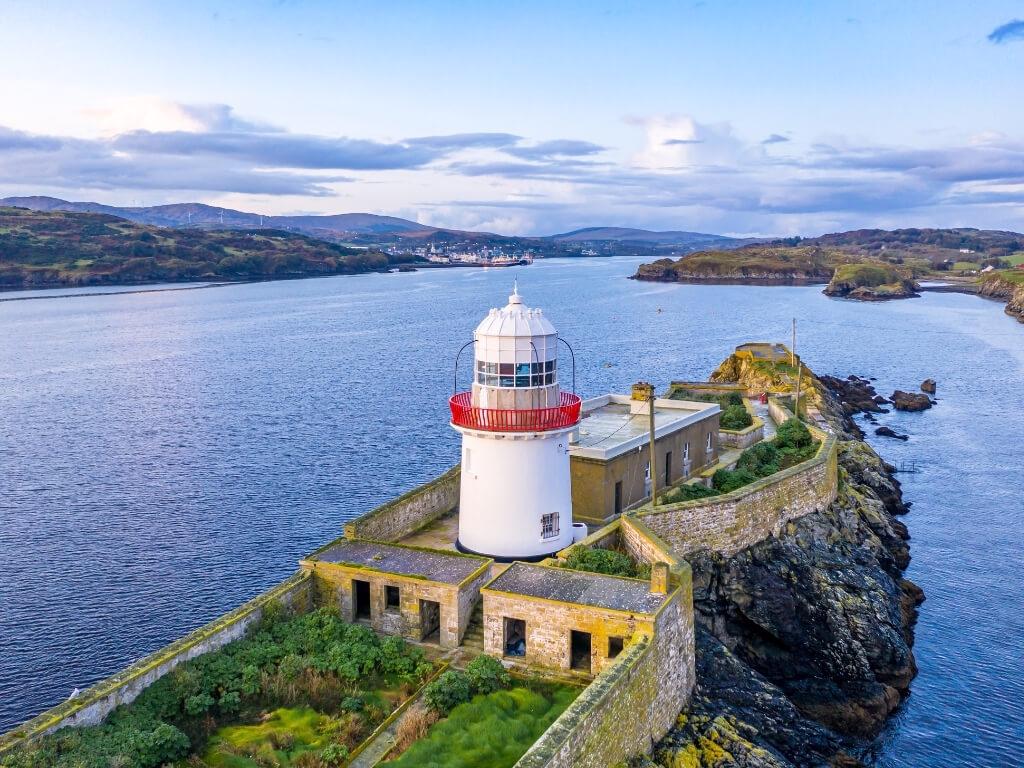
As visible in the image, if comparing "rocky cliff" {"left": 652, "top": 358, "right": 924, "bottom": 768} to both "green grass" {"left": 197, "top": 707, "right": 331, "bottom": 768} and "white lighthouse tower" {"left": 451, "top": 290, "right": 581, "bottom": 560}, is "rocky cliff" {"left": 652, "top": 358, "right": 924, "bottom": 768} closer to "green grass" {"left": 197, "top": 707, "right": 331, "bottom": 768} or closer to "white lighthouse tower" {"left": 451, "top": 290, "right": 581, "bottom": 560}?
"white lighthouse tower" {"left": 451, "top": 290, "right": 581, "bottom": 560}

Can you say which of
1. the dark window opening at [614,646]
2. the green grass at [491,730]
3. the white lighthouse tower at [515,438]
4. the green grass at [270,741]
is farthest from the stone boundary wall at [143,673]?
the dark window opening at [614,646]

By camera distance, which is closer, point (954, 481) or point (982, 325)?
point (954, 481)

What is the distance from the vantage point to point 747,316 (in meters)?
142

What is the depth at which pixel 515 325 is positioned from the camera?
21172 mm

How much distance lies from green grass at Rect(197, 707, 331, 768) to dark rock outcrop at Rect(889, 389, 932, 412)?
6316cm

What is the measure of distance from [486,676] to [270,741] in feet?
14.2

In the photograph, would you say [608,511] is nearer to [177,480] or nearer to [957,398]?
[177,480]

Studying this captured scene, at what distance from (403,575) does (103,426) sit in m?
46.1

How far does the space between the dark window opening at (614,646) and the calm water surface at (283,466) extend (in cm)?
1111

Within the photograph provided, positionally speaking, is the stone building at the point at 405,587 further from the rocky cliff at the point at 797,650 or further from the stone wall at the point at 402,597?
the rocky cliff at the point at 797,650

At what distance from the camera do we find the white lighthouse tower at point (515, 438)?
69.4 feet

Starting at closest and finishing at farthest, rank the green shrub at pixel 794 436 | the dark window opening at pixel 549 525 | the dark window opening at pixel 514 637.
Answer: the dark window opening at pixel 514 637 → the dark window opening at pixel 549 525 → the green shrub at pixel 794 436

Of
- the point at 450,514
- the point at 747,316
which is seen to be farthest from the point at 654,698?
the point at 747,316

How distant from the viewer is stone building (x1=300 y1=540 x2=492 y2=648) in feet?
62.6
